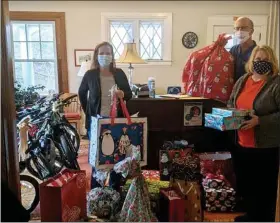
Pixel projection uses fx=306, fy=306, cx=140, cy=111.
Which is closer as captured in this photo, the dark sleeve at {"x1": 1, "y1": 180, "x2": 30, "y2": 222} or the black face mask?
the dark sleeve at {"x1": 1, "y1": 180, "x2": 30, "y2": 222}

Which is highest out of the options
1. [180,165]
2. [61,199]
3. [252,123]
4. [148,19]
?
[148,19]

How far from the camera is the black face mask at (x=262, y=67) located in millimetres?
1754

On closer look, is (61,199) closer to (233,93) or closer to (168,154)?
(168,154)

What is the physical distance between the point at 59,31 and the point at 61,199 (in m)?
3.40

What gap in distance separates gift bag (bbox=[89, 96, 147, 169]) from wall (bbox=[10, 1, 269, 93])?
3.03m

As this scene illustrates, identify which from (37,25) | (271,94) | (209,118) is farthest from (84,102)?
(37,25)

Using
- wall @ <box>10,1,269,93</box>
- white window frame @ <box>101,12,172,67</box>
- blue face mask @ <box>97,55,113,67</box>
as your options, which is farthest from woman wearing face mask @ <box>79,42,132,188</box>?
wall @ <box>10,1,269,93</box>

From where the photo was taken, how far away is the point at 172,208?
192 centimetres

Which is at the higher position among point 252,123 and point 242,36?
point 242,36

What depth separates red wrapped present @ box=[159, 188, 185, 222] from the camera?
6.29ft

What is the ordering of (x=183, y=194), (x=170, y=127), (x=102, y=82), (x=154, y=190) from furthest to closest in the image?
(x=170, y=127) → (x=102, y=82) → (x=154, y=190) → (x=183, y=194)

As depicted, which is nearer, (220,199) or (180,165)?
(180,165)

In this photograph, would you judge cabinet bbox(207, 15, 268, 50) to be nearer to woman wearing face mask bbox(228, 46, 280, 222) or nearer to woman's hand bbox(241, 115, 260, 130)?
woman wearing face mask bbox(228, 46, 280, 222)

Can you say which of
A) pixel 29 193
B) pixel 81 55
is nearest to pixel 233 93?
pixel 29 193
